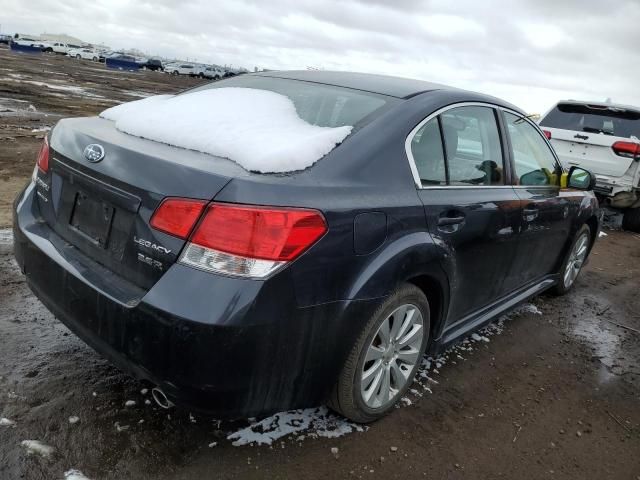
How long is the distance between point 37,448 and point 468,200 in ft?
7.69

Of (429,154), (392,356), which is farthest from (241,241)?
(429,154)

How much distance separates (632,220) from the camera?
8273 mm

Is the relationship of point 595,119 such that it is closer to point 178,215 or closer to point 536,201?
point 536,201

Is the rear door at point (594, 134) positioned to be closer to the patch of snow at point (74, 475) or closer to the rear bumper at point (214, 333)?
the rear bumper at point (214, 333)

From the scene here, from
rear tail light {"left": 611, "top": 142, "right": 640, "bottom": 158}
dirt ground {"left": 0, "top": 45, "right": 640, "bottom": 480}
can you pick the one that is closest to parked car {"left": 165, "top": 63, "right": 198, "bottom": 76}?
rear tail light {"left": 611, "top": 142, "right": 640, "bottom": 158}

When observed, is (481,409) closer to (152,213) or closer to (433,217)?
(433,217)

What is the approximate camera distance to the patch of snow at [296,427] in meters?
2.52

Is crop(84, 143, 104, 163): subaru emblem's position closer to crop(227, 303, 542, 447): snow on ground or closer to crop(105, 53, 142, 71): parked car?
crop(227, 303, 542, 447): snow on ground

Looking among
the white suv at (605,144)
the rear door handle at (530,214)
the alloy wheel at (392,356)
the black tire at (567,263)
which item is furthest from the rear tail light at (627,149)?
the alloy wheel at (392,356)

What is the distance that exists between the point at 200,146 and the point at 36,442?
1.45m

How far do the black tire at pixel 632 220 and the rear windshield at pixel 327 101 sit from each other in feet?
22.8

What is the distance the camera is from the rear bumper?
75.8 inches

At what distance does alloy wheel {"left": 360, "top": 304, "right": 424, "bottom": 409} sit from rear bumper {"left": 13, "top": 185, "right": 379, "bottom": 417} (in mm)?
270

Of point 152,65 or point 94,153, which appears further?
point 152,65
